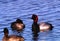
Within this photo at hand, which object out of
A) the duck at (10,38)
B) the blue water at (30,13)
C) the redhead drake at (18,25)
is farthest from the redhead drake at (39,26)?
the duck at (10,38)

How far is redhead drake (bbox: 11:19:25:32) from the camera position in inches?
898

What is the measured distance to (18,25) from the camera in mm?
23266

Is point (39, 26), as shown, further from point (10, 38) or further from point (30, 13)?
point (10, 38)

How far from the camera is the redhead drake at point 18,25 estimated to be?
22816mm

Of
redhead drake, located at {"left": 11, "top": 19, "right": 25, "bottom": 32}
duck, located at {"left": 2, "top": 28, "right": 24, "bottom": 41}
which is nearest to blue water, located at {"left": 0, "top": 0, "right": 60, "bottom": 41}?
redhead drake, located at {"left": 11, "top": 19, "right": 25, "bottom": 32}

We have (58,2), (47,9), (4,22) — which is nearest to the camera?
(4,22)

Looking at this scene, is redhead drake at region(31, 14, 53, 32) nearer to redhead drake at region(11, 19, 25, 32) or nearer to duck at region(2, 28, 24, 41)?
redhead drake at region(11, 19, 25, 32)

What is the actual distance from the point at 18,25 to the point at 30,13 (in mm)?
3251

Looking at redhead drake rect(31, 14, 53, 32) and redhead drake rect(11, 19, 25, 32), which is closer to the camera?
redhead drake rect(31, 14, 53, 32)

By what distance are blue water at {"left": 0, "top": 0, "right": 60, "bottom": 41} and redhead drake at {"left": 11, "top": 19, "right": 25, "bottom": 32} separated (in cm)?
29

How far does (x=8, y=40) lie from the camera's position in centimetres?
1967

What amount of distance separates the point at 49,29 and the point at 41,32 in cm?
78

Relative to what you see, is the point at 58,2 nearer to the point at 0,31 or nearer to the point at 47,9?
the point at 47,9

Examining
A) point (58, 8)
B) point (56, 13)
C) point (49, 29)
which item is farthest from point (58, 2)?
point (49, 29)
